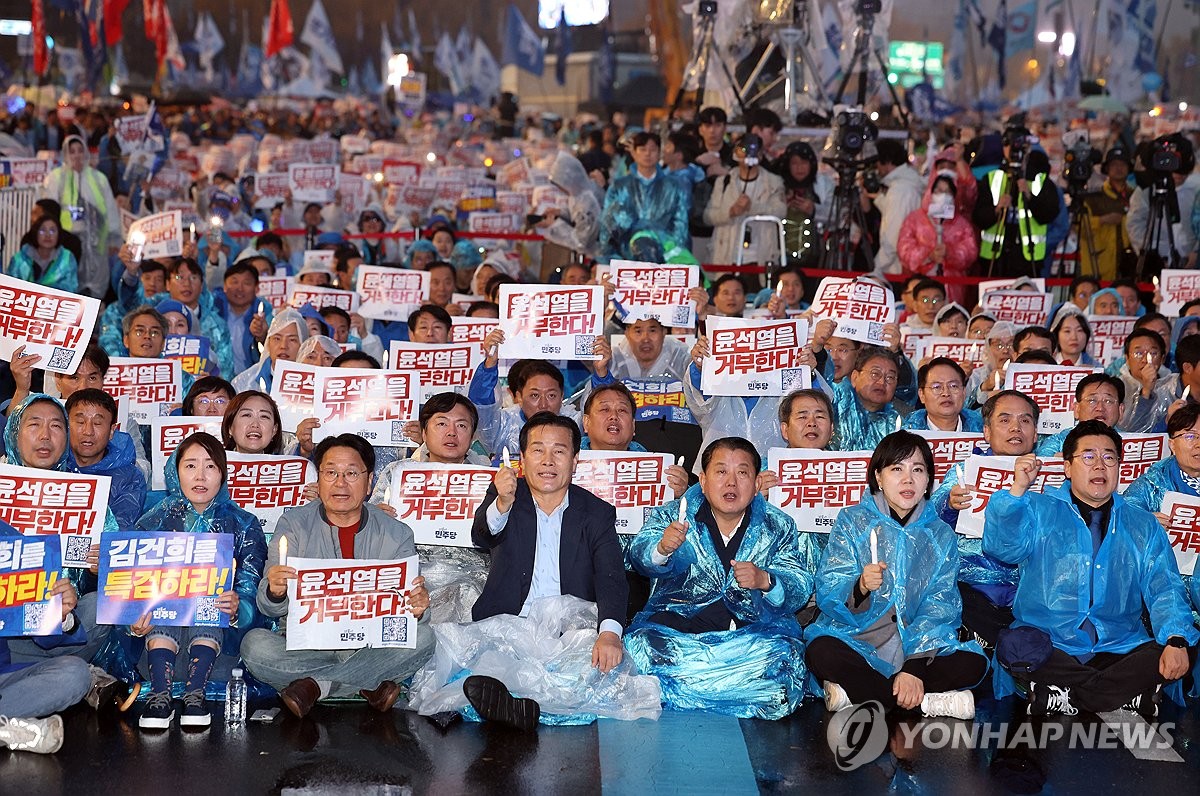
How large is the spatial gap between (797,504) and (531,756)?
1.73m

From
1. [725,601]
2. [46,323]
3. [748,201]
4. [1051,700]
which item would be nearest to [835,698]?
[725,601]

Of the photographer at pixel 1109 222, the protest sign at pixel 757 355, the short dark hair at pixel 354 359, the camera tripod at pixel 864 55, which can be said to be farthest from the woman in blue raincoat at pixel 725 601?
the camera tripod at pixel 864 55

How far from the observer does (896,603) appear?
5.58 m

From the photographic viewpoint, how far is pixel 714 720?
18.3 feet

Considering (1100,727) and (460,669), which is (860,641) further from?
(460,669)

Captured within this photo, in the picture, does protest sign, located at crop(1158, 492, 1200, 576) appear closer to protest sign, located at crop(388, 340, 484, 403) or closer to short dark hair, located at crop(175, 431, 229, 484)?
protest sign, located at crop(388, 340, 484, 403)

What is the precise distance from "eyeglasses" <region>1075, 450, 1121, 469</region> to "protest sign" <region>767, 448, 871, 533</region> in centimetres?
98

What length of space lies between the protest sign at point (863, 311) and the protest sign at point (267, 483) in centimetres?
288

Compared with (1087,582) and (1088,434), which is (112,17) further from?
(1087,582)

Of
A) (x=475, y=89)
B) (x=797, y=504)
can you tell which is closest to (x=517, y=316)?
(x=797, y=504)

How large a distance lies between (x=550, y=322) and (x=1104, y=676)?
3.22m

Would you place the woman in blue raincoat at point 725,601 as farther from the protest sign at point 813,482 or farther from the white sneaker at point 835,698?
the protest sign at point 813,482

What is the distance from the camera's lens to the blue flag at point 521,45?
31859 mm

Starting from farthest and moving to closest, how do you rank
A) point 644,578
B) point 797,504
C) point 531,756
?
point 644,578 < point 797,504 < point 531,756
